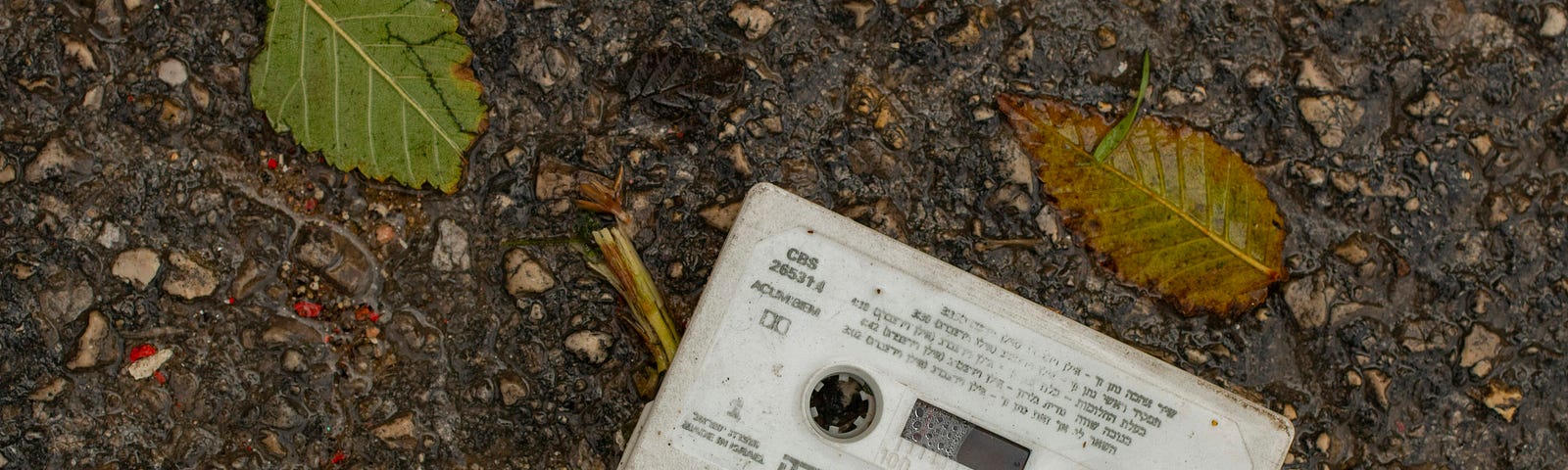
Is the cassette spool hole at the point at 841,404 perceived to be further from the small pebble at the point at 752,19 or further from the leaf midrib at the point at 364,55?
the leaf midrib at the point at 364,55

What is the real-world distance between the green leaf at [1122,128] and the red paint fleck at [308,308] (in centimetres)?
176

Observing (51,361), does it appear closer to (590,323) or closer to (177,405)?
(177,405)

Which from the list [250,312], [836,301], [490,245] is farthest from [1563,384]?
[250,312]

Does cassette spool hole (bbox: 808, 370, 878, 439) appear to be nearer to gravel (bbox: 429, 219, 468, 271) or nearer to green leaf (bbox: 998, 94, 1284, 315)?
green leaf (bbox: 998, 94, 1284, 315)

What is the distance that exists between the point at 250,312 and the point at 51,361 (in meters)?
0.44

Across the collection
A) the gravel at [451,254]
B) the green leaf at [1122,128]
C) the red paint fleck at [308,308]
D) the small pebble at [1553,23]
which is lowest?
the red paint fleck at [308,308]

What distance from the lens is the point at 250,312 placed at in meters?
2.15

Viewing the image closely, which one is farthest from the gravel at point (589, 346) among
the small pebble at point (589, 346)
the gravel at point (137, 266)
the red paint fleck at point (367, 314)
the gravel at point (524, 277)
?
the gravel at point (137, 266)

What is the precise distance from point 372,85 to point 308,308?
519mm

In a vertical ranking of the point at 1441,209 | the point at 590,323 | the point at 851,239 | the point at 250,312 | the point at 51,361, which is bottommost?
the point at 51,361

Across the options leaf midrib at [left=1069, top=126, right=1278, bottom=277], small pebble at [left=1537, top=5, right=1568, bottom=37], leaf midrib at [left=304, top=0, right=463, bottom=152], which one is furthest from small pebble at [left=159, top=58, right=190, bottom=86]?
small pebble at [left=1537, top=5, right=1568, bottom=37]

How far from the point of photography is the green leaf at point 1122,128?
2.16m

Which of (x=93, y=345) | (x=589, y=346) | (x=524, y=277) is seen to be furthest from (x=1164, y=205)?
(x=93, y=345)

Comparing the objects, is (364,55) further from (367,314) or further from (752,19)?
(752,19)
